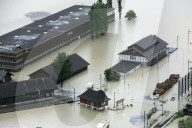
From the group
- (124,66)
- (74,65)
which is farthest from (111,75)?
(74,65)

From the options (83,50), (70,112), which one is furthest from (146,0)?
(70,112)

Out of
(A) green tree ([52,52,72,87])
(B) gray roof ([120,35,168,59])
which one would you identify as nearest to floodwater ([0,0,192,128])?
(A) green tree ([52,52,72,87])

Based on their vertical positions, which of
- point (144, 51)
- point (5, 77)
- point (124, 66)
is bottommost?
point (5, 77)

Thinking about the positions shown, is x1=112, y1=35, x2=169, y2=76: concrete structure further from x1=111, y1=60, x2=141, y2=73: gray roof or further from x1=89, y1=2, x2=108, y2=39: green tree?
x1=89, y1=2, x2=108, y2=39: green tree

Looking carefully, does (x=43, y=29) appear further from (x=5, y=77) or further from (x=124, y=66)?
(x=5, y=77)

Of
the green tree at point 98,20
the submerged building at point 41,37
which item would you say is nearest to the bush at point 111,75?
the submerged building at point 41,37

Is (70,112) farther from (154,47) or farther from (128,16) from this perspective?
(128,16)

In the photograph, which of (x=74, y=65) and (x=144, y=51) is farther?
(x=144, y=51)

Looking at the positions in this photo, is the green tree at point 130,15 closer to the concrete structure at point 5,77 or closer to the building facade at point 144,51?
the building facade at point 144,51
